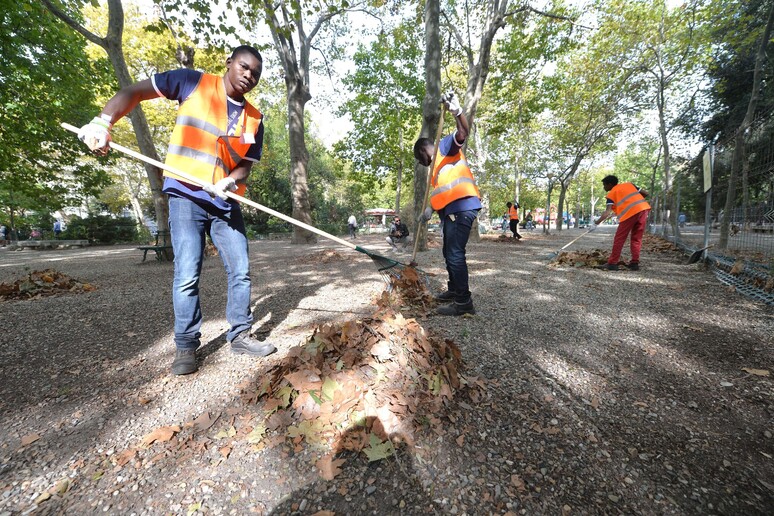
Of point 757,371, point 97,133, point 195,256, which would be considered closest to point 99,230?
point 97,133

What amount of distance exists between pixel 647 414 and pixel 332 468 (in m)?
1.68

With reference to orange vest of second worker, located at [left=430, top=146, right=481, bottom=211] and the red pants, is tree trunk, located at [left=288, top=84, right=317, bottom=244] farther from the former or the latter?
the red pants

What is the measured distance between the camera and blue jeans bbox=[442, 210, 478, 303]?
3.14 m

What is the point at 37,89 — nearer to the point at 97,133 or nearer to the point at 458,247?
the point at 97,133

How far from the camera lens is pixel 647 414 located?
1.69 meters

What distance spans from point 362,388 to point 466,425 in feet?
1.85

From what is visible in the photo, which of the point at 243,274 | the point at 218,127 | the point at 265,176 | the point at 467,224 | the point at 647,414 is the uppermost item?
the point at 265,176

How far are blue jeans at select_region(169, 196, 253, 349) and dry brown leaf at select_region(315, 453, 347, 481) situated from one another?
1.39 m

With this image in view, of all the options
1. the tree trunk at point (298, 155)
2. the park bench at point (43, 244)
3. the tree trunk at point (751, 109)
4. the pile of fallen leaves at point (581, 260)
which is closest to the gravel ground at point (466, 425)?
the pile of fallen leaves at point (581, 260)

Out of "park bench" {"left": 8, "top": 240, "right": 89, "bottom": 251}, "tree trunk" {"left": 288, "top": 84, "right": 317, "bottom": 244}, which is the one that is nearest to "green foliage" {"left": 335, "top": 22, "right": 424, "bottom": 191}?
"tree trunk" {"left": 288, "top": 84, "right": 317, "bottom": 244}

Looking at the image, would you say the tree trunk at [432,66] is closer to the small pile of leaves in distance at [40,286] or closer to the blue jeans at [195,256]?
the blue jeans at [195,256]

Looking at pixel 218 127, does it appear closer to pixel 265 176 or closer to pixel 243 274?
pixel 243 274

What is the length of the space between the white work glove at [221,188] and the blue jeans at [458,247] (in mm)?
1993

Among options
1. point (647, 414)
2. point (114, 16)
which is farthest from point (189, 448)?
point (114, 16)
